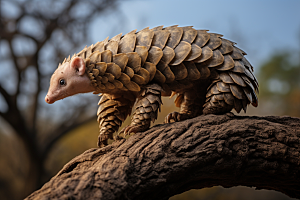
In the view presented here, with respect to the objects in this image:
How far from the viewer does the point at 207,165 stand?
161 centimetres

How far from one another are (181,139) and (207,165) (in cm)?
25

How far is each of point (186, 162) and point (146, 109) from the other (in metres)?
0.43

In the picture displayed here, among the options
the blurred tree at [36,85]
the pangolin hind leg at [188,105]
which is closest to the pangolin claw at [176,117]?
the pangolin hind leg at [188,105]

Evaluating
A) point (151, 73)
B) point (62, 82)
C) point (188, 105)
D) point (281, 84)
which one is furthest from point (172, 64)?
point (281, 84)

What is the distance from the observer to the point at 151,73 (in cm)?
167

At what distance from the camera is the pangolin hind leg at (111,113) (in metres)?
1.84

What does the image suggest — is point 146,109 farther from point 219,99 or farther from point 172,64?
point 219,99

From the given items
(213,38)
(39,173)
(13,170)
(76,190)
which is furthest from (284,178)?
(13,170)

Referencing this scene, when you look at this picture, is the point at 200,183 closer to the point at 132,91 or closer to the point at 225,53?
the point at 132,91

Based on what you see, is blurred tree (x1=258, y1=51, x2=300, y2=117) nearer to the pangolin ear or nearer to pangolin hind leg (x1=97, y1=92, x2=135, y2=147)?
pangolin hind leg (x1=97, y1=92, x2=135, y2=147)

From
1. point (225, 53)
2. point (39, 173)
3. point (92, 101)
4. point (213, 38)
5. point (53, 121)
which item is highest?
point (92, 101)

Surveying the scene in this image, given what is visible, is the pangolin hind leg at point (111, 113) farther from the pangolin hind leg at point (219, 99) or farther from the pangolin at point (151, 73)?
the pangolin hind leg at point (219, 99)

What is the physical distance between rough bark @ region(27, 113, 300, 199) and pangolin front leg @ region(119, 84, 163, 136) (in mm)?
58

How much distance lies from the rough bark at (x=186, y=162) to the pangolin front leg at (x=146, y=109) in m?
0.06
